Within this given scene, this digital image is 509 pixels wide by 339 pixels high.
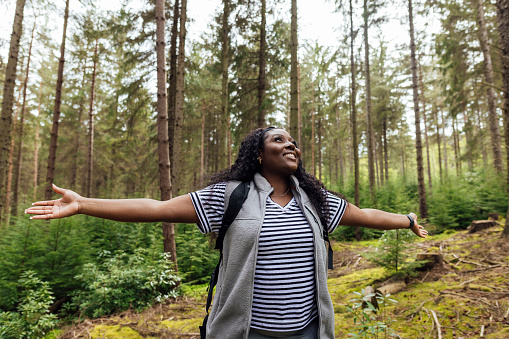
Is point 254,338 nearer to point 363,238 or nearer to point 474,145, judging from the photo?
point 363,238

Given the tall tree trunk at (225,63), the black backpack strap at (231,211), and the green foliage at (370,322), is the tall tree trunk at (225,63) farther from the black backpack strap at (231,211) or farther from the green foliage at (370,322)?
the black backpack strap at (231,211)

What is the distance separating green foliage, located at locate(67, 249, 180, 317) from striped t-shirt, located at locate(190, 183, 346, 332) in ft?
14.4

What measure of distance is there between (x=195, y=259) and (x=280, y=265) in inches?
242

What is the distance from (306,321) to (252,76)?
39.1 feet

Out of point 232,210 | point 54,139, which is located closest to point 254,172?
point 232,210

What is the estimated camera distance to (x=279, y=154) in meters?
2.18

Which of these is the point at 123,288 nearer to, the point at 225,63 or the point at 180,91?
the point at 180,91

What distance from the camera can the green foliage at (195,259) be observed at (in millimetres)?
7492

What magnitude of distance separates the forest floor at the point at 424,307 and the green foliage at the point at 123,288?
27cm

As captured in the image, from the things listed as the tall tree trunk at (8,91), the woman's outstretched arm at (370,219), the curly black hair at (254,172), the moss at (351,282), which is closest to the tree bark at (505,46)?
the moss at (351,282)

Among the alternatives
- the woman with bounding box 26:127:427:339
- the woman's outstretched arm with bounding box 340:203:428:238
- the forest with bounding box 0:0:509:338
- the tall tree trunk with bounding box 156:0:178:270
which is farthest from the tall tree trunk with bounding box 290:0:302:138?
the woman with bounding box 26:127:427:339

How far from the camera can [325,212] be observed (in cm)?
222

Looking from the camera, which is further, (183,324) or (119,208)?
(183,324)

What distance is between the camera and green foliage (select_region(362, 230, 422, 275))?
16.2 feet
